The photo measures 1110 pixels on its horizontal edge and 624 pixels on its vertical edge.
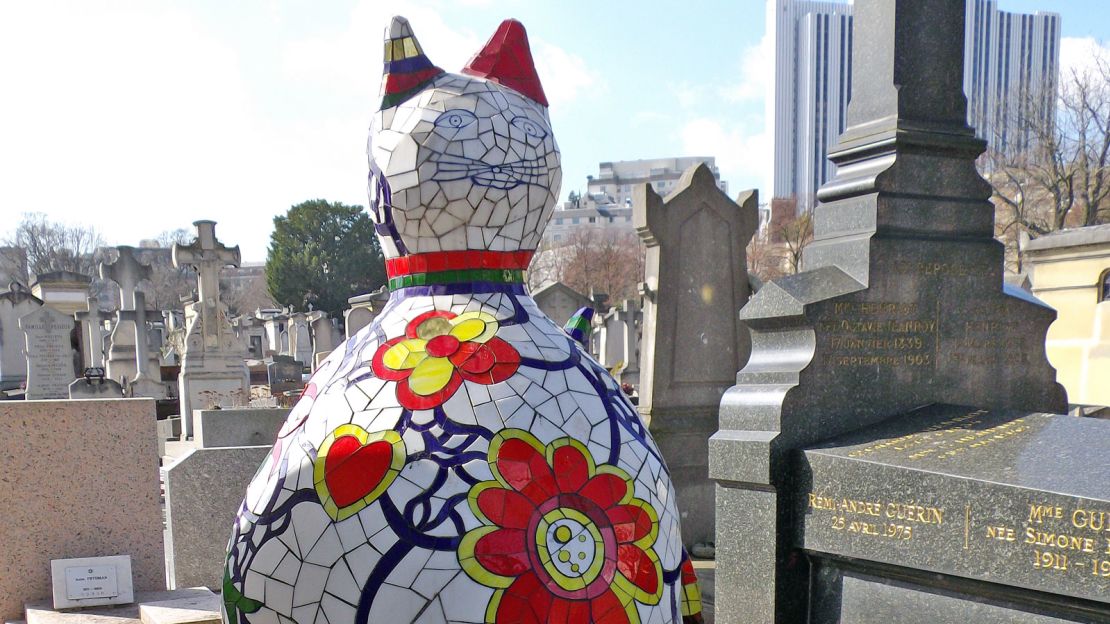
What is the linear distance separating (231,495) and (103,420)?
1.23m

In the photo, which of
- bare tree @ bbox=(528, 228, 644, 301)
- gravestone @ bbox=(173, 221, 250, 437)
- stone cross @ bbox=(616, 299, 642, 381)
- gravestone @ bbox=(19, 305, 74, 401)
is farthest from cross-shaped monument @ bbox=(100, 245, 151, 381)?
bare tree @ bbox=(528, 228, 644, 301)

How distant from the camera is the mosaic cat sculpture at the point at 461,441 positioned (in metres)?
1.90

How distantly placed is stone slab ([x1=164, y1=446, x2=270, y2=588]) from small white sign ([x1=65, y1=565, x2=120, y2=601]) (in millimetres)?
944

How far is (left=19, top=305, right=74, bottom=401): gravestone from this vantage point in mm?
16109

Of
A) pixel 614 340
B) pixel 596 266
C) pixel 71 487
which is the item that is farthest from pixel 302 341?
pixel 71 487

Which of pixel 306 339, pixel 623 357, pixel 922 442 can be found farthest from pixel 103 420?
pixel 306 339

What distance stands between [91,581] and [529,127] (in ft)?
11.5

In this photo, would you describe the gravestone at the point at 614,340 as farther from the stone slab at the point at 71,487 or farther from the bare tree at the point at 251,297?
the bare tree at the point at 251,297

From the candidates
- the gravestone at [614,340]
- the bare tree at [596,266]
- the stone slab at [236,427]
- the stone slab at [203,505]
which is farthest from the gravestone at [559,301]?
the bare tree at [596,266]

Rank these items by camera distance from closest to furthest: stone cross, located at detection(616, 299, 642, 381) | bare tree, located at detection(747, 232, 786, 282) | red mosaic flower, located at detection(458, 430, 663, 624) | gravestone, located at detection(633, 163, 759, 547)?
red mosaic flower, located at detection(458, 430, 663, 624), gravestone, located at detection(633, 163, 759, 547), stone cross, located at detection(616, 299, 642, 381), bare tree, located at detection(747, 232, 786, 282)

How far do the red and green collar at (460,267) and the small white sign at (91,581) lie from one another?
116 inches

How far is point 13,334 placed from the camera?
2106 centimetres

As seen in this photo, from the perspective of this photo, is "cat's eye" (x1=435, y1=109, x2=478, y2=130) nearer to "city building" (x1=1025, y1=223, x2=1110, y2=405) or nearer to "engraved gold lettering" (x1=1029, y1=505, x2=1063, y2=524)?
"engraved gold lettering" (x1=1029, y1=505, x2=1063, y2=524)

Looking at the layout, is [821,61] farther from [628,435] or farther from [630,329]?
[628,435]
